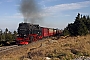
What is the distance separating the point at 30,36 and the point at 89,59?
913 inches

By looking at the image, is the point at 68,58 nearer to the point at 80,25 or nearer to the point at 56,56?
the point at 56,56

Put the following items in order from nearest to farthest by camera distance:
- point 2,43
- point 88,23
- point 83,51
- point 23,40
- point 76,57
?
point 76,57 < point 83,51 < point 23,40 < point 2,43 < point 88,23

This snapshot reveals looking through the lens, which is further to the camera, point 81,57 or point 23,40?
point 23,40

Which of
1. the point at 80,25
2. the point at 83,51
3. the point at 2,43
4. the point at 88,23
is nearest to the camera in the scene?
the point at 83,51

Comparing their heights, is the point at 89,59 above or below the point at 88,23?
below

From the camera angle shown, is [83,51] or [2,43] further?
[2,43]

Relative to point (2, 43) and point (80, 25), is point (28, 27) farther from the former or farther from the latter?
point (80, 25)

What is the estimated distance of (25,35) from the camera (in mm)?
33406

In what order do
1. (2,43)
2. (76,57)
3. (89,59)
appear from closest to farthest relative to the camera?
(89,59), (76,57), (2,43)

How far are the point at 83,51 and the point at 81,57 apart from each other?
1.19 m

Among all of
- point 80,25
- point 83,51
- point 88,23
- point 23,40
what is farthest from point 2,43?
point 88,23

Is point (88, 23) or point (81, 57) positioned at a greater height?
point (88, 23)

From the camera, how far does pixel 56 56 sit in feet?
39.8

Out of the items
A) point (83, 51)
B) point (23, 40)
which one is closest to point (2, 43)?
point (23, 40)
